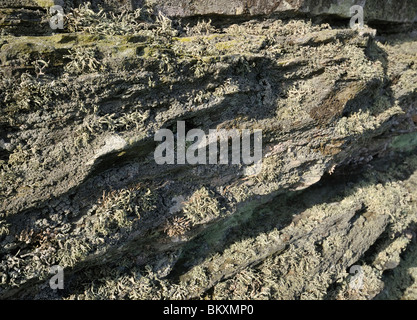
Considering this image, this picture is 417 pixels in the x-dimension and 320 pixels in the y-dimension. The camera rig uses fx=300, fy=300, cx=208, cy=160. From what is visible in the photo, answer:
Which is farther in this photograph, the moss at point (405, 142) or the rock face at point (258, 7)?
the moss at point (405, 142)

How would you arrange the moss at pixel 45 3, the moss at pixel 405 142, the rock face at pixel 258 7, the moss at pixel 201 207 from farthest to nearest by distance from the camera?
the moss at pixel 405 142 → the moss at pixel 201 207 → the rock face at pixel 258 7 → the moss at pixel 45 3

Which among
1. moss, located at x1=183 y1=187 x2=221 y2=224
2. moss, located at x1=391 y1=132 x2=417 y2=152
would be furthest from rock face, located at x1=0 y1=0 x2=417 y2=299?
moss, located at x1=391 y1=132 x2=417 y2=152

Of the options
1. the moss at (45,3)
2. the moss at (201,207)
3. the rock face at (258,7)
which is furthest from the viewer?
the moss at (201,207)

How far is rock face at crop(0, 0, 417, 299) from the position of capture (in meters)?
5.35

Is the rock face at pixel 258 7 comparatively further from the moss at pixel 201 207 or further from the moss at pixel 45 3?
the moss at pixel 201 207

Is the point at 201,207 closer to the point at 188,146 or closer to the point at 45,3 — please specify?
the point at 188,146

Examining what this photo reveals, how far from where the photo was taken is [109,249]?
6277 millimetres

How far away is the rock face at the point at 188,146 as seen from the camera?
17.6ft

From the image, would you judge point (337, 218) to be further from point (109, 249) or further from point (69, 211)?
point (69, 211)

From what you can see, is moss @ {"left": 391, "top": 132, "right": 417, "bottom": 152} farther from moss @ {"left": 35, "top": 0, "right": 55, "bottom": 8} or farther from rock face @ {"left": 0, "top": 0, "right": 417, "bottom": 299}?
moss @ {"left": 35, "top": 0, "right": 55, "bottom": 8}

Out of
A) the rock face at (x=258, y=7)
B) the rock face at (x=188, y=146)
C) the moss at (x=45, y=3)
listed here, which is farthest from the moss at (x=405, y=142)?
the moss at (x=45, y=3)

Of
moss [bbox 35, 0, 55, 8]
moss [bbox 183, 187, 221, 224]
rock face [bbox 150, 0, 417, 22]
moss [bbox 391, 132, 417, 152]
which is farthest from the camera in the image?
moss [bbox 391, 132, 417, 152]

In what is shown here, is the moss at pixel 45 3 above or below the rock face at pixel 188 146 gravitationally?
above

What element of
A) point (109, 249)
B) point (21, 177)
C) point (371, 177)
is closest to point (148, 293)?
point (109, 249)
